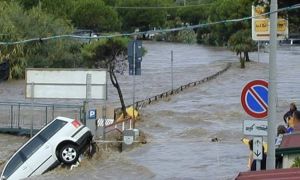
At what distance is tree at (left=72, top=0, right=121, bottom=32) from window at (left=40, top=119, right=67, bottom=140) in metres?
92.8

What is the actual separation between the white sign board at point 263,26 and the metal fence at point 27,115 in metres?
9.20

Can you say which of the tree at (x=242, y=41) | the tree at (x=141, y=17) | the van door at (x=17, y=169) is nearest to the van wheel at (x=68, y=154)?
the van door at (x=17, y=169)

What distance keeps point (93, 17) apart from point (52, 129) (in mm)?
94204

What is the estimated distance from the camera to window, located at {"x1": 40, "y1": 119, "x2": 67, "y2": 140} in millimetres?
20688

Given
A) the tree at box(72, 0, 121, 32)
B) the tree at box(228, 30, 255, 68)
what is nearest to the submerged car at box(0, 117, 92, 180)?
the tree at box(228, 30, 255, 68)

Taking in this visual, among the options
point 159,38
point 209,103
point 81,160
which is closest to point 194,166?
point 81,160

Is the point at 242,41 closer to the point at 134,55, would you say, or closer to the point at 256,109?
the point at 134,55

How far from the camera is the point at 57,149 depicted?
20.3 metres

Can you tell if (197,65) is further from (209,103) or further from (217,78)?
(209,103)

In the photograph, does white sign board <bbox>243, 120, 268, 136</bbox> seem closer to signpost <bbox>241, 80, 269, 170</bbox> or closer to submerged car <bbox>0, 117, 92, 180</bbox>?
signpost <bbox>241, 80, 269, 170</bbox>

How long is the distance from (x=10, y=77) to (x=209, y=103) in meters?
22.3

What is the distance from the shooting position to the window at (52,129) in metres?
20.7

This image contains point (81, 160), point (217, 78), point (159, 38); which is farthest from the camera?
point (159, 38)

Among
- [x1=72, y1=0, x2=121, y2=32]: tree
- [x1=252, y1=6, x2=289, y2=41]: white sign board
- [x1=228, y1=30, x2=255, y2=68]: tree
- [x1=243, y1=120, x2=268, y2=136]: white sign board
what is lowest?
[x1=243, y1=120, x2=268, y2=136]: white sign board
